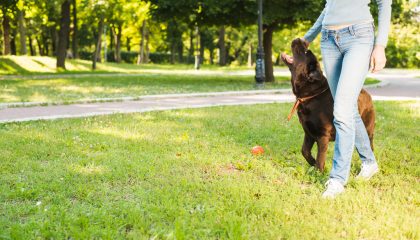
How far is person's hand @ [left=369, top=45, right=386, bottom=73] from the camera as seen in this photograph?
4130 millimetres

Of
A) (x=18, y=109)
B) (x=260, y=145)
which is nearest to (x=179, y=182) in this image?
(x=260, y=145)

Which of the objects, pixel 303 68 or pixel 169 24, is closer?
pixel 303 68

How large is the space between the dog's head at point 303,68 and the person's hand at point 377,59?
21.9 inches

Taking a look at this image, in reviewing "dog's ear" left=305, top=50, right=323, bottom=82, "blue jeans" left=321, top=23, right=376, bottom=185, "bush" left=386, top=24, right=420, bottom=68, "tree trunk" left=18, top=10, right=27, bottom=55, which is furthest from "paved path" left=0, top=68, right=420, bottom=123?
"bush" left=386, top=24, right=420, bottom=68

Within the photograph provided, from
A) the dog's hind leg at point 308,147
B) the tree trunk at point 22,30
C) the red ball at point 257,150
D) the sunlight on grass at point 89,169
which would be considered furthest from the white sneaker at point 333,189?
the tree trunk at point 22,30

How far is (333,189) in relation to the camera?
4266 mm

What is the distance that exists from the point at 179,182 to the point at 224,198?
664 mm

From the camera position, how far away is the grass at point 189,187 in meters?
3.49

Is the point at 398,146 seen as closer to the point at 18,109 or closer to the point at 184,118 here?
the point at 184,118

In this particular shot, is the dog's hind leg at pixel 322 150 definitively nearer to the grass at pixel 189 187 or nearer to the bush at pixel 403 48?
the grass at pixel 189 187

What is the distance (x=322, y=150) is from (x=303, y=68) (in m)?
0.88

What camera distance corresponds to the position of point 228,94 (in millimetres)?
15195

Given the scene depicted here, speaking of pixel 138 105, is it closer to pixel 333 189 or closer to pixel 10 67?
pixel 333 189

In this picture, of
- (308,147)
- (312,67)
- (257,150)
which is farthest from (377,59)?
(257,150)
